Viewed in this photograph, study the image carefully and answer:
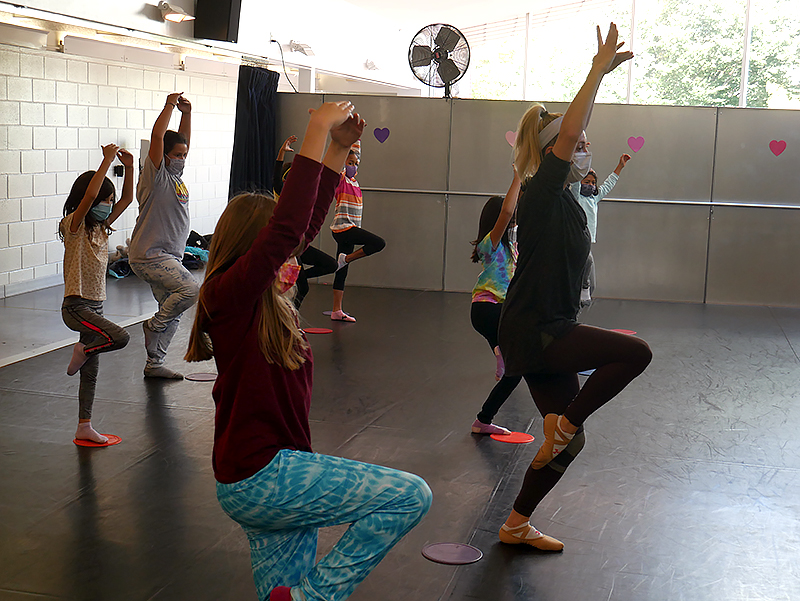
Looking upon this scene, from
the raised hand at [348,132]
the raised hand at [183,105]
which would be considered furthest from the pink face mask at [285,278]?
the raised hand at [183,105]

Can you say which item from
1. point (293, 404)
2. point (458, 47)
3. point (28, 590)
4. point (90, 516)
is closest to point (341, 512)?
point (293, 404)

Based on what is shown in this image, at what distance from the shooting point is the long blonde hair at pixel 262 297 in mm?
1762

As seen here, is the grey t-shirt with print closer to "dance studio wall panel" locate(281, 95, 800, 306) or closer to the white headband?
the white headband

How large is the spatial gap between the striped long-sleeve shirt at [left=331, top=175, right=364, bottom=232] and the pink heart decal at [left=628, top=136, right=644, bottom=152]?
318cm

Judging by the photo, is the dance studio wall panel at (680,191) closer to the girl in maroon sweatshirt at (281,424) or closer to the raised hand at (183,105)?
the raised hand at (183,105)

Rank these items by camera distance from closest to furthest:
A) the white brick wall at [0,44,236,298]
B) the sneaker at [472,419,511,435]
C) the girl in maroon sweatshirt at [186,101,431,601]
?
1. the girl in maroon sweatshirt at [186,101,431,601]
2. the sneaker at [472,419,511,435]
3. the white brick wall at [0,44,236,298]

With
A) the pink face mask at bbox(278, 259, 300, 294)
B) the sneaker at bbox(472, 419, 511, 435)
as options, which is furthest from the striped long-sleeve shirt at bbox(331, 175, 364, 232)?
the pink face mask at bbox(278, 259, 300, 294)

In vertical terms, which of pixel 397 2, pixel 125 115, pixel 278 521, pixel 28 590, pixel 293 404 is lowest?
pixel 28 590

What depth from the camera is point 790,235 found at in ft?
27.4

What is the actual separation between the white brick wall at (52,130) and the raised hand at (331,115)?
261 inches

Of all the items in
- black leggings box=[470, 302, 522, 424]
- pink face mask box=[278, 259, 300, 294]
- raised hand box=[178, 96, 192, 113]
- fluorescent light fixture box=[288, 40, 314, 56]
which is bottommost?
black leggings box=[470, 302, 522, 424]

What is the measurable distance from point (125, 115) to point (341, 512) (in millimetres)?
8352

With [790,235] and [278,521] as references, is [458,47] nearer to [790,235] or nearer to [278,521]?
[790,235]

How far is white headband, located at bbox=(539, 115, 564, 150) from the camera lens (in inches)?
108
